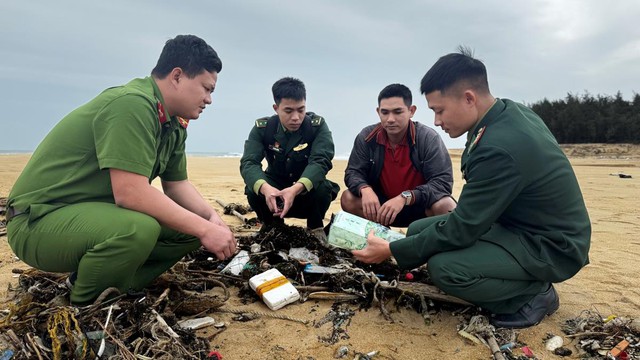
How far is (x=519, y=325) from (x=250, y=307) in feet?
5.56

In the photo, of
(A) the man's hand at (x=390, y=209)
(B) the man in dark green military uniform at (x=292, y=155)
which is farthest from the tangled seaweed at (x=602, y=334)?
(B) the man in dark green military uniform at (x=292, y=155)

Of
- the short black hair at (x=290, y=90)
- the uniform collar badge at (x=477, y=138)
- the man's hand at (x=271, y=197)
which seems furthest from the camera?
the short black hair at (x=290, y=90)

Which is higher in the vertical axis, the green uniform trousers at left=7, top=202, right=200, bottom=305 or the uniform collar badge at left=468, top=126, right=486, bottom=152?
the uniform collar badge at left=468, top=126, right=486, bottom=152

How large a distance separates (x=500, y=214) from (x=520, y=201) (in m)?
0.16

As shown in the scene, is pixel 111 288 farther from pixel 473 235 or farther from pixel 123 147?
pixel 473 235

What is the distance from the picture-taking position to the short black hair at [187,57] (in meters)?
2.47

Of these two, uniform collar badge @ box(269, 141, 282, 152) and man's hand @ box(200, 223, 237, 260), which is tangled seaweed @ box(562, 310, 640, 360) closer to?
man's hand @ box(200, 223, 237, 260)

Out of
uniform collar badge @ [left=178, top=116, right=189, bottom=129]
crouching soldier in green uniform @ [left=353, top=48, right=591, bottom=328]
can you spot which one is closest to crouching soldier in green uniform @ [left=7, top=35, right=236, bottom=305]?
uniform collar badge @ [left=178, top=116, right=189, bottom=129]

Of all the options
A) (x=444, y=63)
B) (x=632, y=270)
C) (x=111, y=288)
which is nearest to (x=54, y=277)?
(x=111, y=288)

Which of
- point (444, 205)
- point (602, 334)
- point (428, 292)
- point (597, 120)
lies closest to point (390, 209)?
point (444, 205)

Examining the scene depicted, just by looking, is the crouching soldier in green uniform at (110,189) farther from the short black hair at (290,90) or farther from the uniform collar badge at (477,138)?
the short black hair at (290,90)

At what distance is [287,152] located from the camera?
15.4ft

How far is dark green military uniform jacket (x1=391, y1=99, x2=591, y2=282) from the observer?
228cm

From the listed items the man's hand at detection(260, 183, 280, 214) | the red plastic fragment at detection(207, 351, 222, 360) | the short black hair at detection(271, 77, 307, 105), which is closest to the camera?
the red plastic fragment at detection(207, 351, 222, 360)
